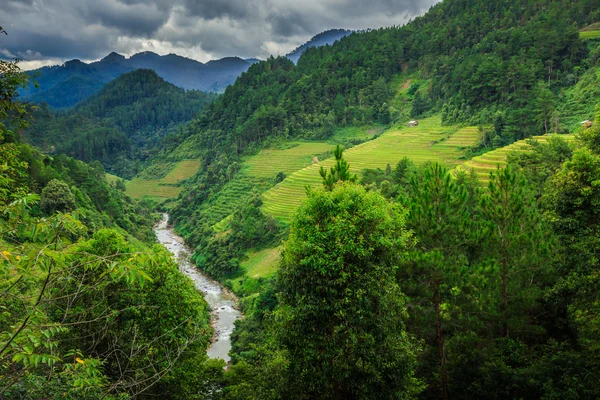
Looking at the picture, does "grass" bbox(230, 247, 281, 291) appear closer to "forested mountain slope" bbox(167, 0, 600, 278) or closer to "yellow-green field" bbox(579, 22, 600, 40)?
"forested mountain slope" bbox(167, 0, 600, 278)

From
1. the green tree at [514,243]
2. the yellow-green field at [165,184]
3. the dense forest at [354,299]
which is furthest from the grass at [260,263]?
the yellow-green field at [165,184]

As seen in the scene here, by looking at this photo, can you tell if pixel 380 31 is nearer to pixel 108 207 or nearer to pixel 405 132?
pixel 405 132

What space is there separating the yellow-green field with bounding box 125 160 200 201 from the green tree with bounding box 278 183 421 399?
3341 inches

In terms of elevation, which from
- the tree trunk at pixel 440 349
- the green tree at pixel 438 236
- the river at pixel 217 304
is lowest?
the river at pixel 217 304

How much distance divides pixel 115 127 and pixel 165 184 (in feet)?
285

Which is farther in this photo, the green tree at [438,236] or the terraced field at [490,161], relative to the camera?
the terraced field at [490,161]

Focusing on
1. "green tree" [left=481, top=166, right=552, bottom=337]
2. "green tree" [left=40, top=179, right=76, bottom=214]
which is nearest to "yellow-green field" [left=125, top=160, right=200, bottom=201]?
"green tree" [left=40, top=179, right=76, bottom=214]

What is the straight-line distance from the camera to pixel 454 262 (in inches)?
520

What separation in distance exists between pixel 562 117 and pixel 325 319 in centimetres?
5039

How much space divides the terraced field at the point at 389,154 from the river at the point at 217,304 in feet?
41.2

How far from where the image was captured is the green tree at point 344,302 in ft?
31.1

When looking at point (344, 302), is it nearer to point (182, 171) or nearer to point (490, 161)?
point (490, 161)

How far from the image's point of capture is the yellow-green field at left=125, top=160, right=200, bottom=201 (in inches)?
3563

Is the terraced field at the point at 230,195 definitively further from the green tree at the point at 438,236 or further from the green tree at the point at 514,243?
the green tree at the point at 514,243
